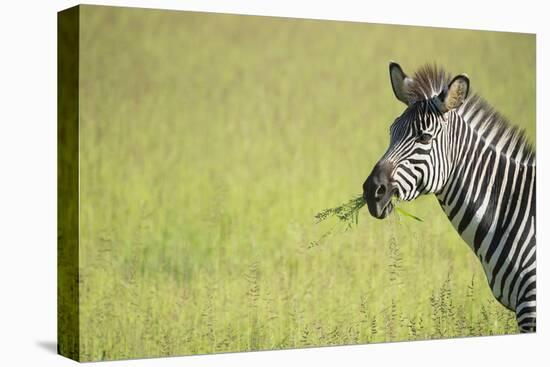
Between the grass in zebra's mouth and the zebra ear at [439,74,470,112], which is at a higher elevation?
the zebra ear at [439,74,470,112]

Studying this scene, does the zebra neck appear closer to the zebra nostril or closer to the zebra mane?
the zebra mane

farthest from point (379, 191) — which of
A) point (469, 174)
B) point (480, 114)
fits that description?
point (480, 114)

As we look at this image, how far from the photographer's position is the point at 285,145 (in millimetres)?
10336

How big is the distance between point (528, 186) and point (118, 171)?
3.94 m

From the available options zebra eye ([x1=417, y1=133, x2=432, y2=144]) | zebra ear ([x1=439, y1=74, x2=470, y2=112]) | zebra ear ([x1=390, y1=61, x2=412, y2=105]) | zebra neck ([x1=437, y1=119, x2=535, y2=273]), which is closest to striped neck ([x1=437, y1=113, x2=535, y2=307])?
zebra neck ([x1=437, y1=119, x2=535, y2=273])

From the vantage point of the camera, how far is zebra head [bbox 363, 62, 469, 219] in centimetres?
1057

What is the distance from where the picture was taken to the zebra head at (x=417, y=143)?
34.7 feet

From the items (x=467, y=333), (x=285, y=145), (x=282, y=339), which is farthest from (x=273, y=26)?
(x=467, y=333)

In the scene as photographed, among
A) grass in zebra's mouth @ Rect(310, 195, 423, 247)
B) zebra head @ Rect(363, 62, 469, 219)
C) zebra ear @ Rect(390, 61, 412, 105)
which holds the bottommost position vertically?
grass in zebra's mouth @ Rect(310, 195, 423, 247)

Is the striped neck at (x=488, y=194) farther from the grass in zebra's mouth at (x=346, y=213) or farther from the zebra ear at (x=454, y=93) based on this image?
the grass in zebra's mouth at (x=346, y=213)

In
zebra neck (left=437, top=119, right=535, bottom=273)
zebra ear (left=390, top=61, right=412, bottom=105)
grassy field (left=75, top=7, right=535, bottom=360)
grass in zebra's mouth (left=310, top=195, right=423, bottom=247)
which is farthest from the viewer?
zebra neck (left=437, top=119, right=535, bottom=273)

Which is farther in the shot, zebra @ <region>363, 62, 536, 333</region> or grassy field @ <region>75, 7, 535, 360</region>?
zebra @ <region>363, 62, 536, 333</region>

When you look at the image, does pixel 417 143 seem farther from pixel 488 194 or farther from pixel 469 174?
pixel 488 194

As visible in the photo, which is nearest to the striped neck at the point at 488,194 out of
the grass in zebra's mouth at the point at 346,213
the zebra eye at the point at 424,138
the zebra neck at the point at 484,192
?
the zebra neck at the point at 484,192
